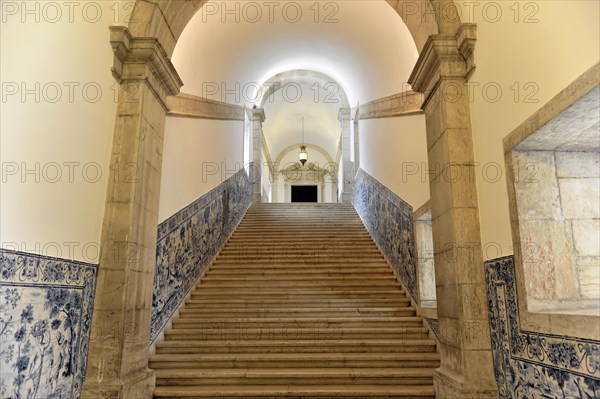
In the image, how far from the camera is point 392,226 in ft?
21.1

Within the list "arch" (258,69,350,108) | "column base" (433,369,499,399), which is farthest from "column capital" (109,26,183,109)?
"arch" (258,69,350,108)

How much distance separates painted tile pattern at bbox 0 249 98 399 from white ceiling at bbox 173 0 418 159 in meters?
3.22

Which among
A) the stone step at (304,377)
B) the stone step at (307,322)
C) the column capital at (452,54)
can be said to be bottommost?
the stone step at (304,377)

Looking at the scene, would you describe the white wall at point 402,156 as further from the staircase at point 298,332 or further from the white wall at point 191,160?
the white wall at point 191,160

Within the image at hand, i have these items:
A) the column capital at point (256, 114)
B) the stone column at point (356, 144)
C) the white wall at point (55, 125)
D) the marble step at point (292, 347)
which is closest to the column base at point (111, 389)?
the white wall at point (55, 125)

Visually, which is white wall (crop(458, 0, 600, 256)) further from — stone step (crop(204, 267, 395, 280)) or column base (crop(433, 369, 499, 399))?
stone step (crop(204, 267, 395, 280))

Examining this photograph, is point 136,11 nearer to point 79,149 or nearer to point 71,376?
point 79,149

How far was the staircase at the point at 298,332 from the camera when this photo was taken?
402 cm

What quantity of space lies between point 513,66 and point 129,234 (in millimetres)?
3025

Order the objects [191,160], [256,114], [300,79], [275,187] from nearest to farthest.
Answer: [191,160] → [300,79] → [256,114] → [275,187]

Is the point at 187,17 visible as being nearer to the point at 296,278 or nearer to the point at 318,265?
the point at 296,278

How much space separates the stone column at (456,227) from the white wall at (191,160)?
9.28 feet

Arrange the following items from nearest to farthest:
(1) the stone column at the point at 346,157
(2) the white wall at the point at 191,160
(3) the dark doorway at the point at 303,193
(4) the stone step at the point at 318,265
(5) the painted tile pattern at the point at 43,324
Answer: (5) the painted tile pattern at the point at 43,324
(2) the white wall at the point at 191,160
(4) the stone step at the point at 318,265
(1) the stone column at the point at 346,157
(3) the dark doorway at the point at 303,193

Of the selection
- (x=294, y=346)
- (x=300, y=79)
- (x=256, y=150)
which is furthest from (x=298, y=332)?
(x=256, y=150)
